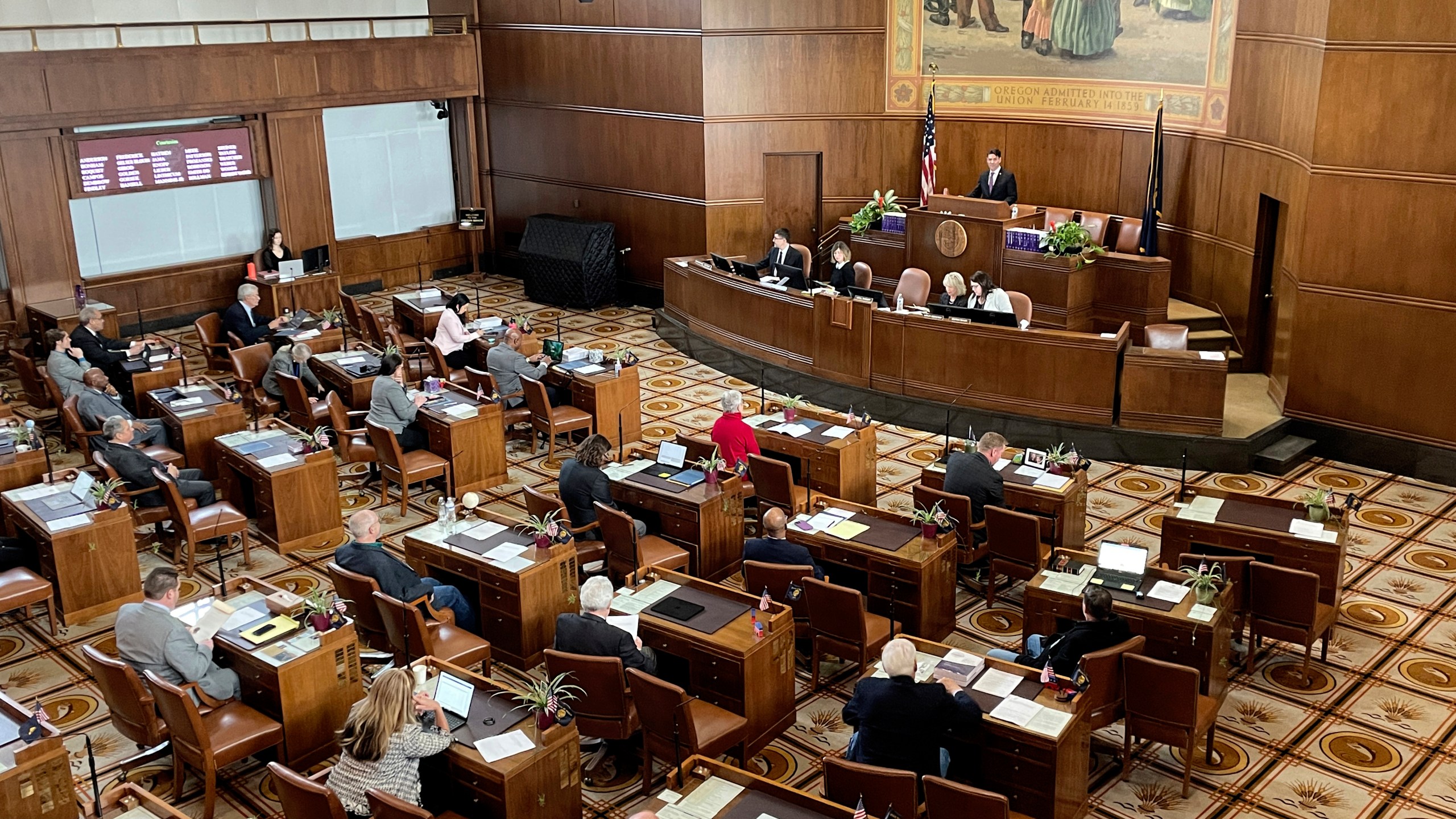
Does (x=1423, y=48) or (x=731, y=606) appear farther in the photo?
(x=1423, y=48)

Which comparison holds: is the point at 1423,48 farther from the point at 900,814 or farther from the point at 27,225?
the point at 27,225

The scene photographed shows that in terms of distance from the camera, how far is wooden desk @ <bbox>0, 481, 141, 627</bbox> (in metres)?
8.48

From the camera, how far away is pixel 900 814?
17.5 feet

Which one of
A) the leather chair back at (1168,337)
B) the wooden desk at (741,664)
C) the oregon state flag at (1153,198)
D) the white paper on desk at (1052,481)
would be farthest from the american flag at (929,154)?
the wooden desk at (741,664)

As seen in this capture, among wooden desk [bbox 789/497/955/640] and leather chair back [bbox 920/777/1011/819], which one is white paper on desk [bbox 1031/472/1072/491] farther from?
leather chair back [bbox 920/777/1011/819]

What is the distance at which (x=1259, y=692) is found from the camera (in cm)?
760

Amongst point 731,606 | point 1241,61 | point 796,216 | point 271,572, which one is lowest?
point 271,572

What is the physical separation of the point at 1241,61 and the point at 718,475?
8236mm

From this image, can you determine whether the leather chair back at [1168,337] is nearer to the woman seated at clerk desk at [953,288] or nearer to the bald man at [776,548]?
the woman seated at clerk desk at [953,288]

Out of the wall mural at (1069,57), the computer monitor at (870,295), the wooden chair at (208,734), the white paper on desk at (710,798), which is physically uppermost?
the wall mural at (1069,57)

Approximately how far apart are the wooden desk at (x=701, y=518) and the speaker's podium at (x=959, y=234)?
624 centimetres

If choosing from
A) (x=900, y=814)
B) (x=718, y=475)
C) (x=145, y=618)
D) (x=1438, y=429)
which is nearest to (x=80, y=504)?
(x=145, y=618)

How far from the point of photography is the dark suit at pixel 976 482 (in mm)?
8672

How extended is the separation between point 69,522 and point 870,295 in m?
7.77
